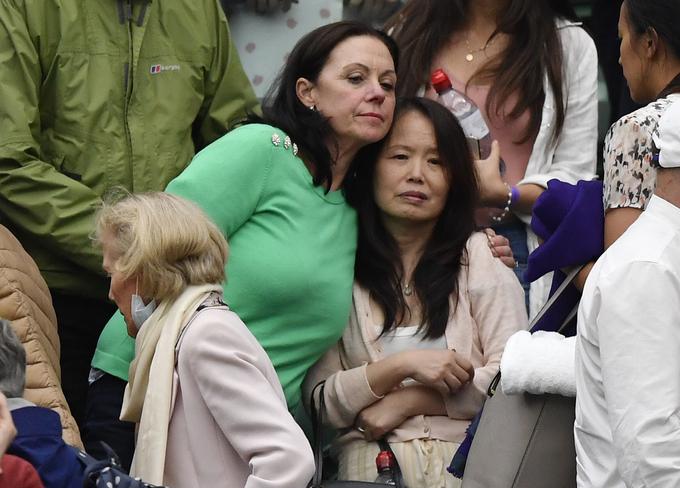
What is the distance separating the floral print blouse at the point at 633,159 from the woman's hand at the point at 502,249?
38.3 inches

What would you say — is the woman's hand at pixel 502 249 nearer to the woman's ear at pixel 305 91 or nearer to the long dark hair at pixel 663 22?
the woman's ear at pixel 305 91

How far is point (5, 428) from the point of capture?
10.5 ft

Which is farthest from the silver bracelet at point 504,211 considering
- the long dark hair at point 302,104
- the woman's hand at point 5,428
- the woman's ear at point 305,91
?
the woman's hand at point 5,428

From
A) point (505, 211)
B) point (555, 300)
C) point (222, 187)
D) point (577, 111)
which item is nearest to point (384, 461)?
point (555, 300)

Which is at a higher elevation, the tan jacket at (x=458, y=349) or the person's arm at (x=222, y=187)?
the person's arm at (x=222, y=187)

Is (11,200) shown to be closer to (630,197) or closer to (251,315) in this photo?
(251,315)

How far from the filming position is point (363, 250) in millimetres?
4762

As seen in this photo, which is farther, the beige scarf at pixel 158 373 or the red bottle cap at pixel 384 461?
the red bottle cap at pixel 384 461

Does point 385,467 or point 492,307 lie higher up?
point 492,307

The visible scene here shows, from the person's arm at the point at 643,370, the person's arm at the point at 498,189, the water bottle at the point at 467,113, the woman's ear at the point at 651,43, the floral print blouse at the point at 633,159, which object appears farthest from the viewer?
the water bottle at the point at 467,113

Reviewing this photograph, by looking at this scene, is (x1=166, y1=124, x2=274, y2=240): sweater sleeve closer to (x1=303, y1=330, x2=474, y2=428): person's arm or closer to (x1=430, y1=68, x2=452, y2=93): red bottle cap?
(x1=303, y1=330, x2=474, y2=428): person's arm

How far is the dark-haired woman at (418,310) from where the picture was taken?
4.52 meters

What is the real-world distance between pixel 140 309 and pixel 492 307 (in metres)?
1.33

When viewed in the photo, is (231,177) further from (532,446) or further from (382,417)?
(532,446)
